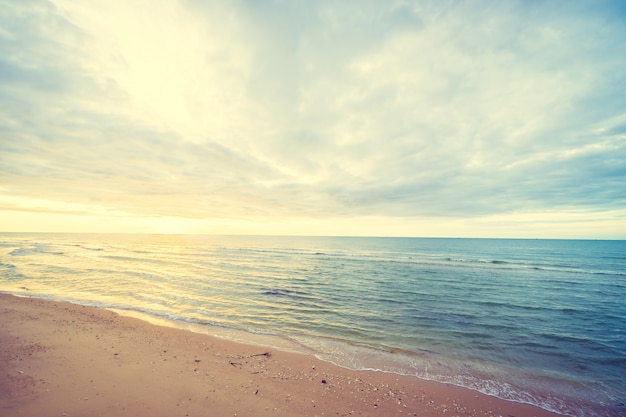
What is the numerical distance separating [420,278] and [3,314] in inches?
1310

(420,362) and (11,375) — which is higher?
(11,375)

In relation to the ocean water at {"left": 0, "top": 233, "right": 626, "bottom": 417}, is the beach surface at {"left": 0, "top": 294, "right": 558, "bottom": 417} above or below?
above

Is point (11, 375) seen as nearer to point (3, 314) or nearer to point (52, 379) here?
point (52, 379)

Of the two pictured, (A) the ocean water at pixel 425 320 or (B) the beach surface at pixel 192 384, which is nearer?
(B) the beach surface at pixel 192 384

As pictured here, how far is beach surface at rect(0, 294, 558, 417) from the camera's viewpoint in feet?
21.1

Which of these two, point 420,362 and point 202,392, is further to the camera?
point 420,362

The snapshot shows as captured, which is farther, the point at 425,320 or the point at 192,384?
the point at 425,320

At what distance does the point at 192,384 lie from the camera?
7.48 m

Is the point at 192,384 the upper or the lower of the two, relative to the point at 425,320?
upper

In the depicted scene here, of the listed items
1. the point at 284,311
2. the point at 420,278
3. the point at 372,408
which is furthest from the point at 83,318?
the point at 420,278

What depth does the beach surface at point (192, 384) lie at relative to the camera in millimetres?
6422

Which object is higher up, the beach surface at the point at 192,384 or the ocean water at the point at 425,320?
the beach surface at the point at 192,384

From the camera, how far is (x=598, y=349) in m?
12.0

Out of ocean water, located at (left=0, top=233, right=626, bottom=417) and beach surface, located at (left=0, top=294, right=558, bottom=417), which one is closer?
beach surface, located at (left=0, top=294, right=558, bottom=417)
